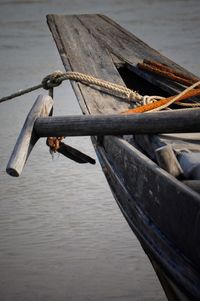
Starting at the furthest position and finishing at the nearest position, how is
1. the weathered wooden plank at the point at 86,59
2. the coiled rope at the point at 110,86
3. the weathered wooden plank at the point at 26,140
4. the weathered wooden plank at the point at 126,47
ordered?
1. the weathered wooden plank at the point at 126,47
2. the weathered wooden plank at the point at 86,59
3. the coiled rope at the point at 110,86
4. the weathered wooden plank at the point at 26,140

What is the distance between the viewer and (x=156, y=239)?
244 cm

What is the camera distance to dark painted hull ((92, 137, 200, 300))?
2.13 meters

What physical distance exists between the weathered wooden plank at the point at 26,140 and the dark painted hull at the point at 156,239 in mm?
342

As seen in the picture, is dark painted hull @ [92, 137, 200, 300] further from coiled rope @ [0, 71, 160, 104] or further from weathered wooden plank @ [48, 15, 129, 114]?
weathered wooden plank @ [48, 15, 129, 114]

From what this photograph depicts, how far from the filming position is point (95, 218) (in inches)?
163

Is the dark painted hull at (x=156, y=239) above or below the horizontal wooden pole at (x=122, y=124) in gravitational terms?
below

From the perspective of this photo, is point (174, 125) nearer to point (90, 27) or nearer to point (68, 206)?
point (68, 206)

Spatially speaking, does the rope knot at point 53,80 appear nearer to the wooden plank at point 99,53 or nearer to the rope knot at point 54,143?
Result: the wooden plank at point 99,53

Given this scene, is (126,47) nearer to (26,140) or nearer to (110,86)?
(110,86)

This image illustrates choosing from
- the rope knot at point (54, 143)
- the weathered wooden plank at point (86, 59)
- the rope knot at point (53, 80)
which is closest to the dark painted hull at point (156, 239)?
the rope knot at point (54, 143)

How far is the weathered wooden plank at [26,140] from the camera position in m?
2.63

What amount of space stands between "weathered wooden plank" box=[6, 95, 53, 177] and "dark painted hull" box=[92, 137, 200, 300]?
342mm

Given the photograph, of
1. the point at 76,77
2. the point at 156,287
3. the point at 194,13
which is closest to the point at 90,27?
the point at 76,77

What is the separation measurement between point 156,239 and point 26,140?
71 centimetres
